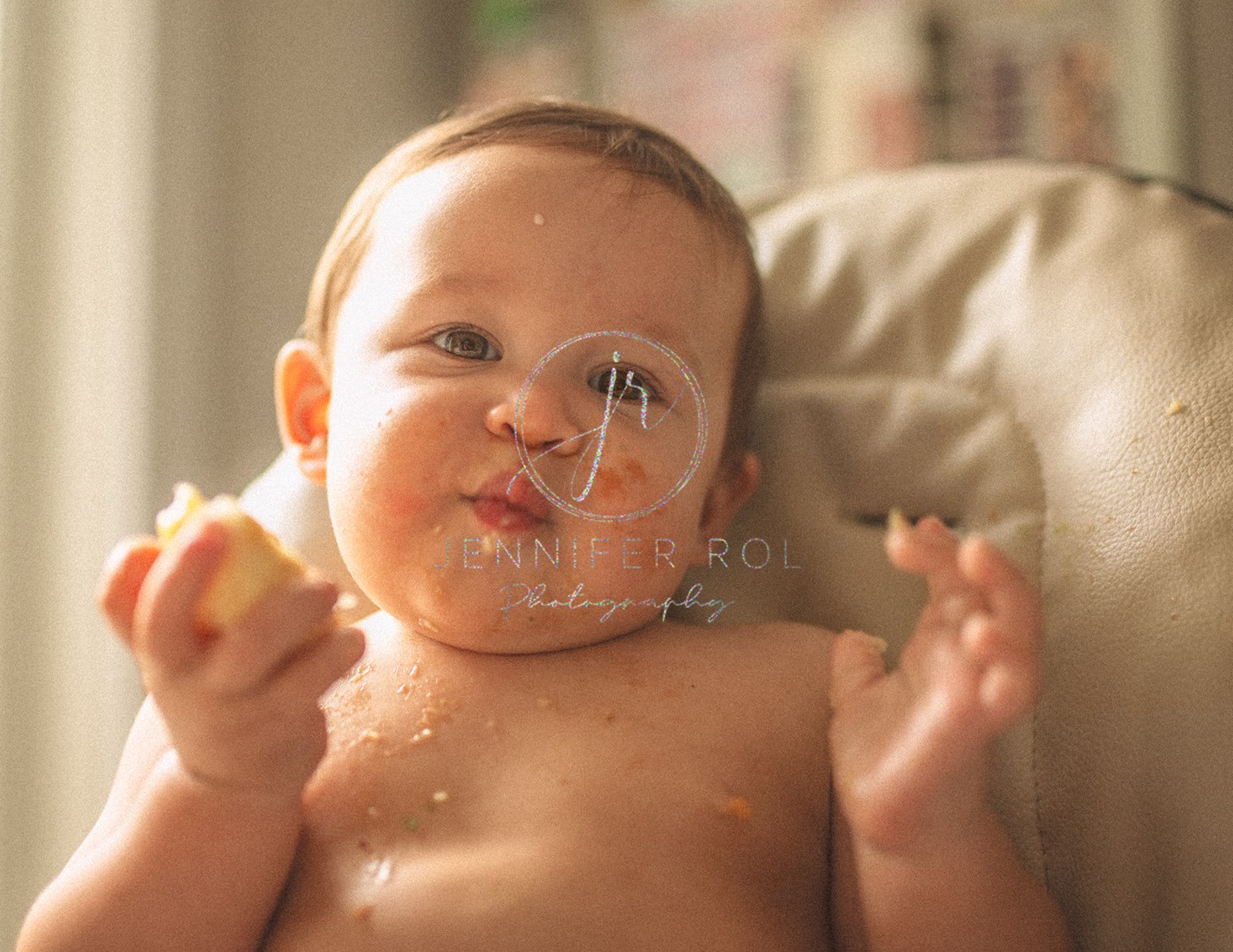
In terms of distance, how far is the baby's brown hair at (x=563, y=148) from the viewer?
721mm

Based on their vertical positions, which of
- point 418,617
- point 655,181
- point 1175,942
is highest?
point 655,181

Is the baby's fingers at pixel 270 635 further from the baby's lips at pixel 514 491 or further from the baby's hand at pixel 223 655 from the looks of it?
the baby's lips at pixel 514 491

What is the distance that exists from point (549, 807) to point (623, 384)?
25 centimetres

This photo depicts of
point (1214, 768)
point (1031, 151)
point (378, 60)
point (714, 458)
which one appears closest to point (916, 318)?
point (714, 458)

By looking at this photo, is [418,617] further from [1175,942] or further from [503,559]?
[1175,942]

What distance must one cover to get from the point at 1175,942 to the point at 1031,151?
1.26 metres

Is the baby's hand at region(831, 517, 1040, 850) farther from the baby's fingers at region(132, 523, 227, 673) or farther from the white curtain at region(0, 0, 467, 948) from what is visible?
the white curtain at region(0, 0, 467, 948)

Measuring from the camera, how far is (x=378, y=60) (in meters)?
1.65

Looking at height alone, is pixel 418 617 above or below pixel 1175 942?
above

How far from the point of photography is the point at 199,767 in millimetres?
539

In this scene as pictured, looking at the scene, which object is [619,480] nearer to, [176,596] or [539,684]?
[539,684]

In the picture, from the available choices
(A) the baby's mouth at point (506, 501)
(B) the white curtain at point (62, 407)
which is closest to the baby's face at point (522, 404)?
(A) the baby's mouth at point (506, 501)

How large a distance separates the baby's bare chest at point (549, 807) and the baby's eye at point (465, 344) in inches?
7.3

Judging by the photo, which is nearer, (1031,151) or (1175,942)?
(1175,942)
